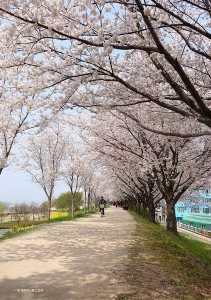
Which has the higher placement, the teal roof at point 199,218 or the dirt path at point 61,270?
the dirt path at point 61,270

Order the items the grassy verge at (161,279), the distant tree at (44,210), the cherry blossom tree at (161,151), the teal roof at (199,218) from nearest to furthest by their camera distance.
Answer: the grassy verge at (161,279)
the cherry blossom tree at (161,151)
the teal roof at (199,218)
the distant tree at (44,210)

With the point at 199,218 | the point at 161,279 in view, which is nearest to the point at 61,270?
the point at 161,279

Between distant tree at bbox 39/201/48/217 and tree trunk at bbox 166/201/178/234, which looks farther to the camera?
distant tree at bbox 39/201/48/217

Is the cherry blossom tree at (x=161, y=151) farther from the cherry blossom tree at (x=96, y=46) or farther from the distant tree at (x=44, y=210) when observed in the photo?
the distant tree at (x=44, y=210)

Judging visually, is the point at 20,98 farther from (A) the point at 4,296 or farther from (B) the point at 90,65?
(A) the point at 4,296

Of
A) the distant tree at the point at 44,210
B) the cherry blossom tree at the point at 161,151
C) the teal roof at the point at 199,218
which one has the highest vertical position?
the cherry blossom tree at the point at 161,151

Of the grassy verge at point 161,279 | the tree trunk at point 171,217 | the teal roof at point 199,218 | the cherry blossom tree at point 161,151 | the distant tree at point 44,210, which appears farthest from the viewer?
the distant tree at point 44,210

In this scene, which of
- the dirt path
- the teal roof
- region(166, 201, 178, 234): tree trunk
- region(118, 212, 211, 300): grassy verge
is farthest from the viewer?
the teal roof

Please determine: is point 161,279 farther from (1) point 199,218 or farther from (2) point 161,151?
(1) point 199,218

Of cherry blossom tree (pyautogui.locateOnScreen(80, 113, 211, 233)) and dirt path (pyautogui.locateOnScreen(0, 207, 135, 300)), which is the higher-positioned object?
cherry blossom tree (pyautogui.locateOnScreen(80, 113, 211, 233))

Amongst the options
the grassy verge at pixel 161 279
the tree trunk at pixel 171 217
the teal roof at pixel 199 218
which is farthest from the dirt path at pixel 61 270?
the teal roof at pixel 199 218

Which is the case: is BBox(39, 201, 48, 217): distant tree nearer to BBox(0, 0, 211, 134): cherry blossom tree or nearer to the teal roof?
the teal roof

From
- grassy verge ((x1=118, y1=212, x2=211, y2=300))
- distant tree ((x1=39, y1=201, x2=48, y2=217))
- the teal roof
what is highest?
grassy verge ((x1=118, y1=212, x2=211, y2=300))

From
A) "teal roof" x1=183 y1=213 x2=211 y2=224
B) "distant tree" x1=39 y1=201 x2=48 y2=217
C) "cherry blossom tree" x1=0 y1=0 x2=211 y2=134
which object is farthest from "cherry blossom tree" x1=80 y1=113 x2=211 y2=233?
"distant tree" x1=39 y1=201 x2=48 y2=217
